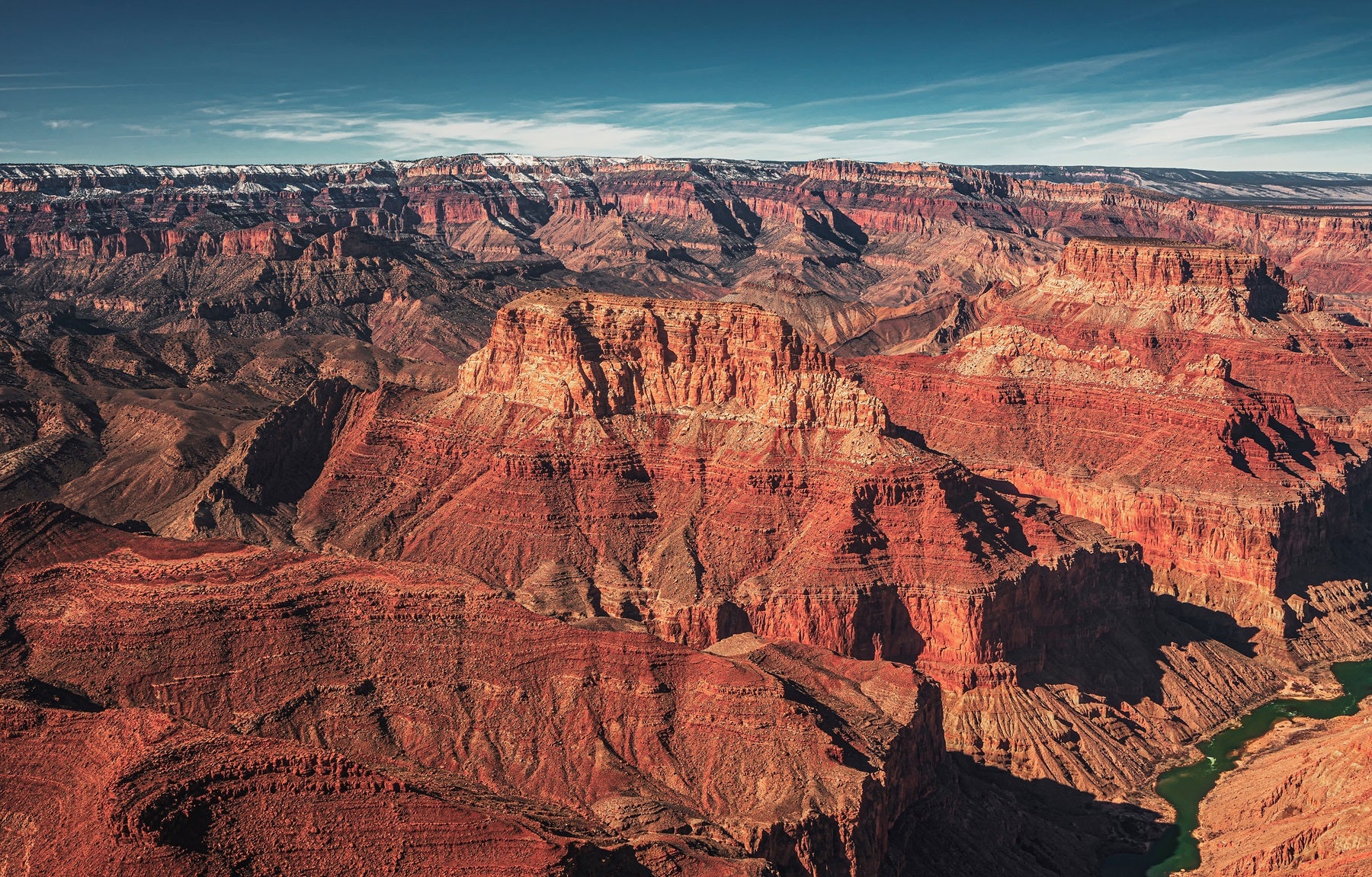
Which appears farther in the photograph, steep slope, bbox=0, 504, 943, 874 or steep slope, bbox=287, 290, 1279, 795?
steep slope, bbox=287, 290, 1279, 795

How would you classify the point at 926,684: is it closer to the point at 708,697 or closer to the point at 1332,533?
the point at 708,697

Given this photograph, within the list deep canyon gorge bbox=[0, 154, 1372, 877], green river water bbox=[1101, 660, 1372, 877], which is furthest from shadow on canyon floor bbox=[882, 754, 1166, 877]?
green river water bbox=[1101, 660, 1372, 877]

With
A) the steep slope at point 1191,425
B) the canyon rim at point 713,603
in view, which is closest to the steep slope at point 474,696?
the canyon rim at point 713,603

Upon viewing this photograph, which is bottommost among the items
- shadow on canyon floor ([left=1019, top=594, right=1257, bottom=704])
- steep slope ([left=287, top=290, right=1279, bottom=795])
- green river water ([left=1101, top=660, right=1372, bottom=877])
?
green river water ([left=1101, top=660, right=1372, bottom=877])

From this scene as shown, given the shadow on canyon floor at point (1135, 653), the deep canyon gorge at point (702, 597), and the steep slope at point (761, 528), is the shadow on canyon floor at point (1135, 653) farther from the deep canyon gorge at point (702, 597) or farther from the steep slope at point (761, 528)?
the deep canyon gorge at point (702, 597)

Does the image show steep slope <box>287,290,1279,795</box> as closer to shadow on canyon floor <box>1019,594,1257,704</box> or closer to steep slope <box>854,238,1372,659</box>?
shadow on canyon floor <box>1019,594,1257,704</box>
